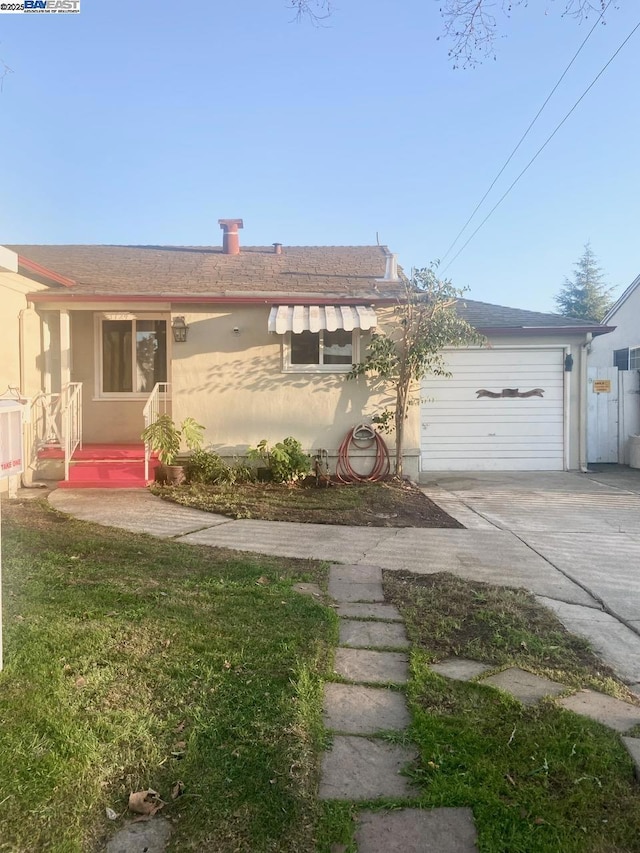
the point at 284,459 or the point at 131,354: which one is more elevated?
the point at 131,354

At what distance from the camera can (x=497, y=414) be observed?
11156mm

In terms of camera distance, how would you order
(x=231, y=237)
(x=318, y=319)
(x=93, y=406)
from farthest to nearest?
(x=231, y=237) → (x=93, y=406) → (x=318, y=319)

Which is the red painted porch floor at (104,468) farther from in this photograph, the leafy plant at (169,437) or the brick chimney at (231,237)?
the brick chimney at (231,237)

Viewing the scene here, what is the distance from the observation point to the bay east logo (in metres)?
4.05

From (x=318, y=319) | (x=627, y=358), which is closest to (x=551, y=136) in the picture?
(x=318, y=319)

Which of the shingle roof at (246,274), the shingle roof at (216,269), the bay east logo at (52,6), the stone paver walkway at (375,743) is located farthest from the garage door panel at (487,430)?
the bay east logo at (52,6)

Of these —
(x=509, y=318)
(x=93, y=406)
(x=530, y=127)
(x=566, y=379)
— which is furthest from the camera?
(x=509, y=318)

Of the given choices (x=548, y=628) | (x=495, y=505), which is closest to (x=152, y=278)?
(x=495, y=505)

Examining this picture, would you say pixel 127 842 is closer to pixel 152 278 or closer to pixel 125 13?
pixel 125 13

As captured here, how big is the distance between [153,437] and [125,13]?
5.40 meters

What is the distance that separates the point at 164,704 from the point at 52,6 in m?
4.96

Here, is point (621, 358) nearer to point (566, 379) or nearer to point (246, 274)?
point (566, 379)

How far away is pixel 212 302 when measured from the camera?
30.1ft

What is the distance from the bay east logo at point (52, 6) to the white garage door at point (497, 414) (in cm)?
831
